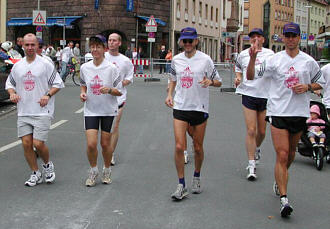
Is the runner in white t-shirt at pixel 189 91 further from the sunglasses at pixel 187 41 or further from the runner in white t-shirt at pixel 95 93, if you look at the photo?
the runner in white t-shirt at pixel 95 93

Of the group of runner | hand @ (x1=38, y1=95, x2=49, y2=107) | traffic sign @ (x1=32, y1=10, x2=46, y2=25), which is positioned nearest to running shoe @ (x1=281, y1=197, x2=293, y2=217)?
the group of runner

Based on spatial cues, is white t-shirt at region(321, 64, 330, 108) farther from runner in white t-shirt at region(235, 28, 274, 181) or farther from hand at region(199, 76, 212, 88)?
hand at region(199, 76, 212, 88)

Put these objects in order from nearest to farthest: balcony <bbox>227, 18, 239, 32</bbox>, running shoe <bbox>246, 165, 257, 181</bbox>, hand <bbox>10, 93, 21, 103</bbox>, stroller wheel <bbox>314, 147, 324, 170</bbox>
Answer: hand <bbox>10, 93, 21, 103</bbox>, running shoe <bbox>246, 165, 257, 181</bbox>, stroller wheel <bbox>314, 147, 324, 170</bbox>, balcony <bbox>227, 18, 239, 32</bbox>

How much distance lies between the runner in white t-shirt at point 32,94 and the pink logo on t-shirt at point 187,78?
1579mm

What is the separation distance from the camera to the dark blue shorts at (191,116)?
6.41 metres

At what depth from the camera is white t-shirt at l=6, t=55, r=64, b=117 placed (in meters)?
6.81

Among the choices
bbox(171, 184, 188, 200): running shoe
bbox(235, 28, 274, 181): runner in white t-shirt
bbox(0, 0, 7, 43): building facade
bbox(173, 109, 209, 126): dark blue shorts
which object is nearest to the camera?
bbox(171, 184, 188, 200): running shoe

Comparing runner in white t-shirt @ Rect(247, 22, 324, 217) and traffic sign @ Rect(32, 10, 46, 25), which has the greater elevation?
traffic sign @ Rect(32, 10, 46, 25)

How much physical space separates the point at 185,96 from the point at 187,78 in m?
0.20

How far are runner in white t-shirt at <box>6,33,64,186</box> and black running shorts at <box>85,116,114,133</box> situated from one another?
504 millimetres

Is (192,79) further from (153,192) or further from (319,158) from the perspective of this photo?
(319,158)

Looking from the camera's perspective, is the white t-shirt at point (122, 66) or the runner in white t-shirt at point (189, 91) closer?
the runner in white t-shirt at point (189, 91)

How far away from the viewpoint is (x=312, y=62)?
5.88 m

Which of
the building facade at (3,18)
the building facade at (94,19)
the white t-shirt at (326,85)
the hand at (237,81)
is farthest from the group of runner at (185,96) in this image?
the building facade at (3,18)
